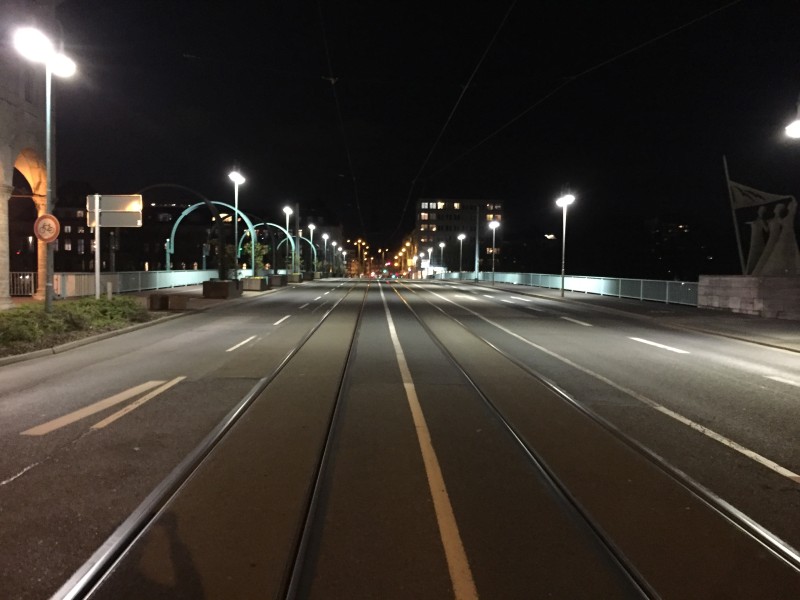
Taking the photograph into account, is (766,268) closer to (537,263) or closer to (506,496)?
(506,496)

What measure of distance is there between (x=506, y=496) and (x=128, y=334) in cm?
1562

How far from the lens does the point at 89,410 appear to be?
8.46 meters

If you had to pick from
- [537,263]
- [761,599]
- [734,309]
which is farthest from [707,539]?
[537,263]

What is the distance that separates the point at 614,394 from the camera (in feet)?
32.4

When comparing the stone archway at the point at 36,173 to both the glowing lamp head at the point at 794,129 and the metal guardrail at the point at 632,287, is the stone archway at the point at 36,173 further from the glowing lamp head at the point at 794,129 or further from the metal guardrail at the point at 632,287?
the metal guardrail at the point at 632,287

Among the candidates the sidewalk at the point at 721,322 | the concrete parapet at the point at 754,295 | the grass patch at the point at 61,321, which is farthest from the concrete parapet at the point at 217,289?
the concrete parapet at the point at 754,295

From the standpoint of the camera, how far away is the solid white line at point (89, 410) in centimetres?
745

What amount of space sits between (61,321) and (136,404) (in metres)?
9.20

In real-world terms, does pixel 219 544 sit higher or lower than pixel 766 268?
lower

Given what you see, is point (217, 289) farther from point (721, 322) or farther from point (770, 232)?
point (770, 232)

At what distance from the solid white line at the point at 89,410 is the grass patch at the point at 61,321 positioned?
16.3ft

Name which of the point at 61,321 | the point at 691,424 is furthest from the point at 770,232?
the point at 61,321

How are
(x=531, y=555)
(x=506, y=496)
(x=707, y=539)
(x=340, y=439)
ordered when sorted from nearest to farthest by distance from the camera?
(x=531, y=555)
(x=707, y=539)
(x=506, y=496)
(x=340, y=439)

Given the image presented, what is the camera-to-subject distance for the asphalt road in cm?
403
